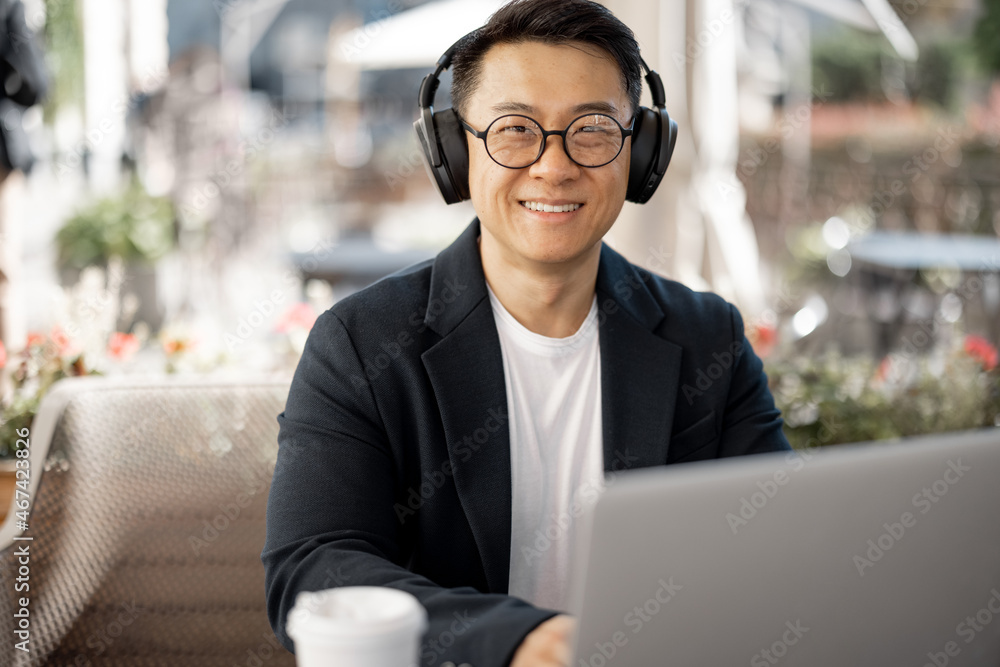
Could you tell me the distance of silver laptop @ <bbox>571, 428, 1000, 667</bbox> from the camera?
0.69 m

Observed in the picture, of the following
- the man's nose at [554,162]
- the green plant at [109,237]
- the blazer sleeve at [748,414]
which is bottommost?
the blazer sleeve at [748,414]

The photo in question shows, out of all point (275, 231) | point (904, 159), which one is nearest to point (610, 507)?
point (275, 231)

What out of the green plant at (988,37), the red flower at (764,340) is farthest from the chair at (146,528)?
the green plant at (988,37)

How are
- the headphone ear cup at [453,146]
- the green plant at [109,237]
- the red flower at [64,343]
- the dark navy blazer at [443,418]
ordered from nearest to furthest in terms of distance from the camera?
the dark navy blazer at [443,418], the headphone ear cup at [453,146], the red flower at [64,343], the green plant at [109,237]

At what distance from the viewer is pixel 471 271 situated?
1.55 m

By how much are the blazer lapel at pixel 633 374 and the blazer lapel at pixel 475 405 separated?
186mm

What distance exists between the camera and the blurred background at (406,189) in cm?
294

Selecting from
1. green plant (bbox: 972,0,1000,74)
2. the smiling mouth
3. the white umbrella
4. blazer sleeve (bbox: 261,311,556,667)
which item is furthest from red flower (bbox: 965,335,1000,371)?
green plant (bbox: 972,0,1000,74)

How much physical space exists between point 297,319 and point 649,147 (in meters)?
1.78

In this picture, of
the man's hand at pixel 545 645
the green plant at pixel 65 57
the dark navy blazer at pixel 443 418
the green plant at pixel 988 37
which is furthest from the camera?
the green plant at pixel 988 37

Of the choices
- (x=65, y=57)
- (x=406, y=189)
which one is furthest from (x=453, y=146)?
(x=406, y=189)

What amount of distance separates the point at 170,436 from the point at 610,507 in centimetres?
127

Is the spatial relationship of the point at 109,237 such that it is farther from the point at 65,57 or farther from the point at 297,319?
the point at 297,319

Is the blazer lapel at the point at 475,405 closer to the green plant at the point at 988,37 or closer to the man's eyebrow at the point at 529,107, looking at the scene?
the man's eyebrow at the point at 529,107
